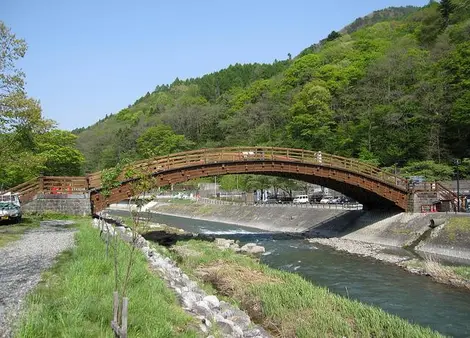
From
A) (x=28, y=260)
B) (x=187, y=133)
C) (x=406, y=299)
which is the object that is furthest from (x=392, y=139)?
(x=187, y=133)

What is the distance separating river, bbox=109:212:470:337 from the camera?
13836 mm

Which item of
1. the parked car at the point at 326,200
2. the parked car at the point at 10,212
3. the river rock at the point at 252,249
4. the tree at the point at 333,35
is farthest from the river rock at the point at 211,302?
the tree at the point at 333,35

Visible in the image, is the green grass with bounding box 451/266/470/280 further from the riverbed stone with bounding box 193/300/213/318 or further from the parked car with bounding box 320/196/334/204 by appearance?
the parked car with bounding box 320/196/334/204

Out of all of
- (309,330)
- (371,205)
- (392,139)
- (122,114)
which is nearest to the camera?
(309,330)

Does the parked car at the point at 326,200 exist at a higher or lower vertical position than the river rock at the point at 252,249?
lower

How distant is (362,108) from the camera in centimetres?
7281

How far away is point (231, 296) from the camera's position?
1460 centimetres

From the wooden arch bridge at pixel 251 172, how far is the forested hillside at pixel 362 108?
15.3 meters

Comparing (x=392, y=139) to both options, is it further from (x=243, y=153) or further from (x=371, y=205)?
(x=243, y=153)

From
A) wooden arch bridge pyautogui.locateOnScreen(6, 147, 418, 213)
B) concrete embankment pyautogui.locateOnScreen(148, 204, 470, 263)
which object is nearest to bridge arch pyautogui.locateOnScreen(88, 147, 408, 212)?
wooden arch bridge pyautogui.locateOnScreen(6, 147, 418, 213)

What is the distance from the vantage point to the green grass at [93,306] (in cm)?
679

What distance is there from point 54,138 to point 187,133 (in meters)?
62.9

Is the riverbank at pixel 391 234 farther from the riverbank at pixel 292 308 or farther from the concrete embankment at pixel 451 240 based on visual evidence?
the riverbank at pixel 292 308

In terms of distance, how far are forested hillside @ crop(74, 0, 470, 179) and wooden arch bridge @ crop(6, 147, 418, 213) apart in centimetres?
1528
